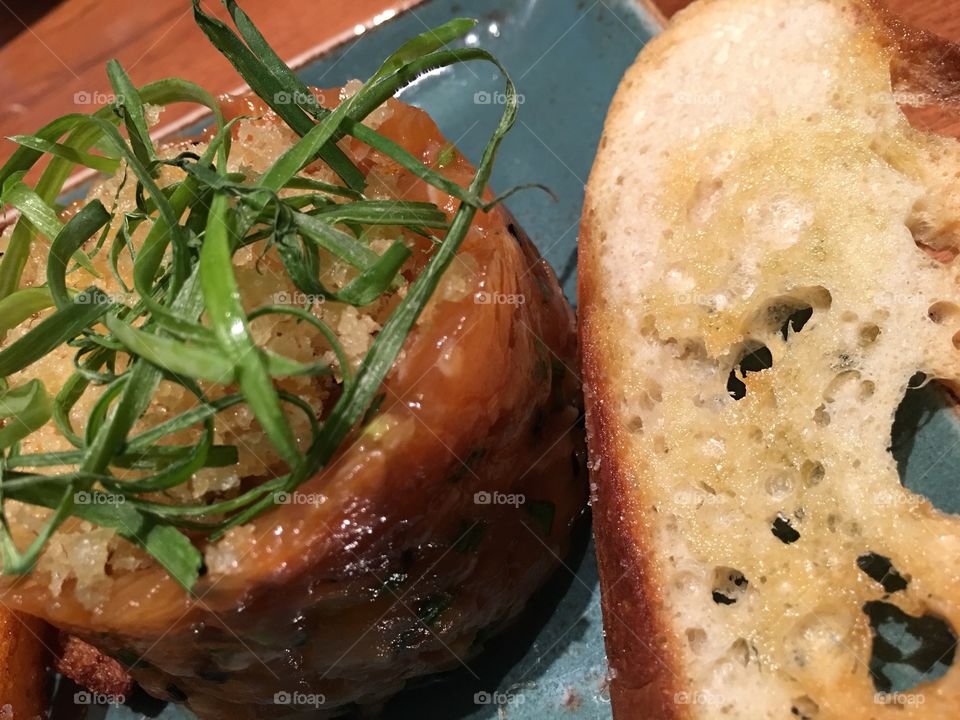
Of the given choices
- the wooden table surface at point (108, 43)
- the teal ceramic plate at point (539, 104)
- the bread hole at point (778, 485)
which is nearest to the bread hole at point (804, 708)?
the bread hole at point (778, 485)

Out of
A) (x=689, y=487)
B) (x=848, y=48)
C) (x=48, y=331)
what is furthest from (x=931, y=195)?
(x=48, y=331)

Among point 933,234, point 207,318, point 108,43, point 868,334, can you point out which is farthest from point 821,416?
point 108,43

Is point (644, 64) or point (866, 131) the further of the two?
point (644, 64)

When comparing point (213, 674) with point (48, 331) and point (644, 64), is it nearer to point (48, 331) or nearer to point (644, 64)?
point (48, 331)

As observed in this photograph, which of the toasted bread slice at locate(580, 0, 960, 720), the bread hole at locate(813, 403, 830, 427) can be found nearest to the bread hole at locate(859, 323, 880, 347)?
the toasted bread slice at locate(580, 0, 960, 720)

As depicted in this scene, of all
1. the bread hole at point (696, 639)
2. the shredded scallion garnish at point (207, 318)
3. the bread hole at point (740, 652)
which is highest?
the shredded scallion garnish at point (207, 318)

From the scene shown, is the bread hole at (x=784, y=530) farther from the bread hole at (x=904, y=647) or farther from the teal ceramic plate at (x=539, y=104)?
the teal ceramic plate at (x=539, y=104)

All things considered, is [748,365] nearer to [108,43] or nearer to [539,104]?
[539,104]
